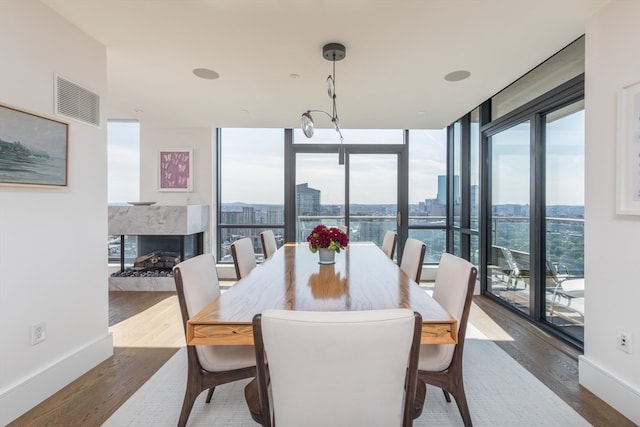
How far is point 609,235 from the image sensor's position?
196 centimetres

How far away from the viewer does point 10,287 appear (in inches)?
71.6

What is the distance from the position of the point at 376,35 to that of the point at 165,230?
372 centimetres

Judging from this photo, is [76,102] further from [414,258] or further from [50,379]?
[414,258]

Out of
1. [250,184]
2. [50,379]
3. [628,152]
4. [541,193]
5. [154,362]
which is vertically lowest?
[154,362]

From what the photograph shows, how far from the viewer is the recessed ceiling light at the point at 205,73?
2.91 metres

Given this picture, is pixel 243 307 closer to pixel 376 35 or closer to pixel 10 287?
pixel 10 287

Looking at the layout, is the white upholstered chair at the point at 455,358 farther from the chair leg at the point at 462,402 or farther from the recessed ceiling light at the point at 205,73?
the recessed ceiling light at the point at 205,73

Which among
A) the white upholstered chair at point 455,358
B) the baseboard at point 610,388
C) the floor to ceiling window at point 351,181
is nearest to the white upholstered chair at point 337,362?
the white upholstered chair at point 455,358

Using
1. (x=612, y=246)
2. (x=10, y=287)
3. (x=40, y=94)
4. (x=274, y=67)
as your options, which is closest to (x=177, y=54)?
(x=274, y=67)

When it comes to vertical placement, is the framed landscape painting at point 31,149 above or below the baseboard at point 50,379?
above

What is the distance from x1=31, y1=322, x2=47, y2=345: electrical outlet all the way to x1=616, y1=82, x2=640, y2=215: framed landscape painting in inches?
140

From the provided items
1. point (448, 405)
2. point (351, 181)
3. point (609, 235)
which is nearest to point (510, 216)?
point (609, 235)

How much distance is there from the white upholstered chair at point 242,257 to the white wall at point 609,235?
96.7 inches

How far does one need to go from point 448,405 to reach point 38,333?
255 centimetres
